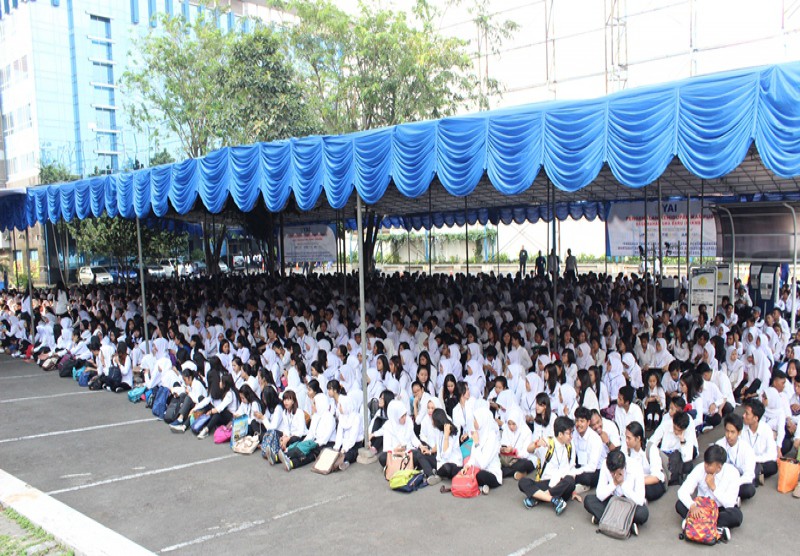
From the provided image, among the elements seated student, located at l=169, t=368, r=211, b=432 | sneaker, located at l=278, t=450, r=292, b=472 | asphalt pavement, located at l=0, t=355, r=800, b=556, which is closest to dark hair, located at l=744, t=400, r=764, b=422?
asphalt pavement, located at l=0, t=355, r=800, b=556

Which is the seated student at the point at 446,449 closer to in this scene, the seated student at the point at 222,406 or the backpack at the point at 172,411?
the seated student at the point at 222,406

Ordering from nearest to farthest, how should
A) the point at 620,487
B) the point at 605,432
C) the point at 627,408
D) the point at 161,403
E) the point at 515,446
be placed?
the point at 620,487, the point at 605,432, the point at 627,408, the point at 515,446, the point at 161,403

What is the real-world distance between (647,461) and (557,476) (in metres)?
0.77

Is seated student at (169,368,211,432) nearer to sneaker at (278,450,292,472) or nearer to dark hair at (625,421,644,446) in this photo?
sneaker at (278,450,292,472)

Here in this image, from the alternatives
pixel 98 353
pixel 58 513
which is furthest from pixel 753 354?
pixel 98 353

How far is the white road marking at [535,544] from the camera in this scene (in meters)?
4.45

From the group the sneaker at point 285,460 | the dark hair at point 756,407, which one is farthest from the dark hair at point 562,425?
the sneaker at point 285,460

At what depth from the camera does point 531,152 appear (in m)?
6.34

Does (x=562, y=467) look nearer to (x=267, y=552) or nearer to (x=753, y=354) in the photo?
(x=267, y=552)

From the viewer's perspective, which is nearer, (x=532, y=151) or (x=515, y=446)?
(x=515, y=446)

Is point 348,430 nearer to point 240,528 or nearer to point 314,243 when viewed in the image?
point 240,528

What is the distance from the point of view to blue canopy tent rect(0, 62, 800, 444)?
512 centimetres

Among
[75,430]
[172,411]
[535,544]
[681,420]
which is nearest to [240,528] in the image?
[535,544]

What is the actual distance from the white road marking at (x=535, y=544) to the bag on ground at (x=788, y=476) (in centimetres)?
212
